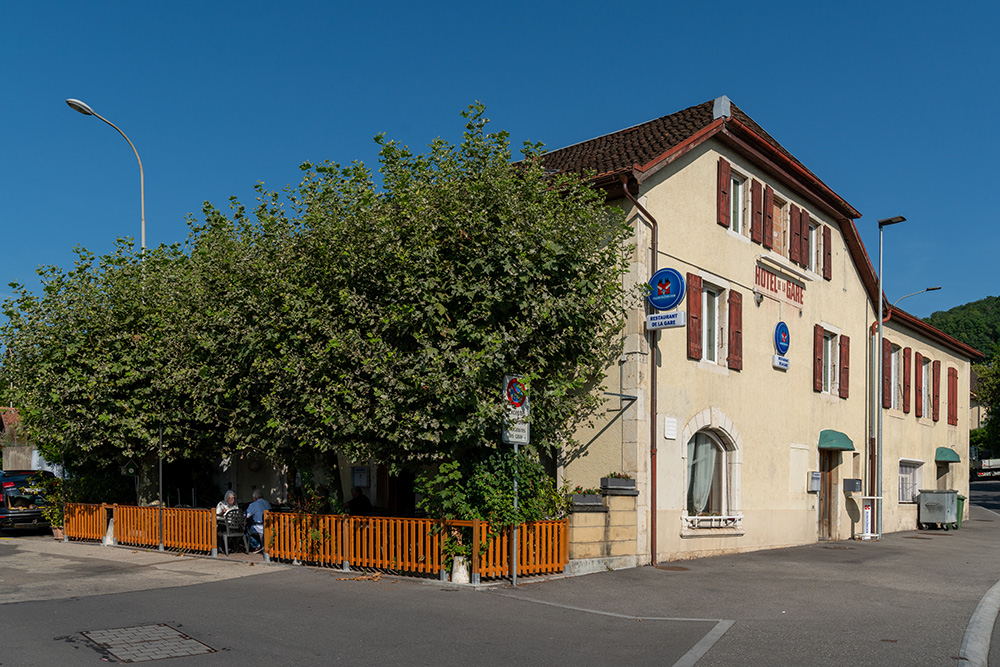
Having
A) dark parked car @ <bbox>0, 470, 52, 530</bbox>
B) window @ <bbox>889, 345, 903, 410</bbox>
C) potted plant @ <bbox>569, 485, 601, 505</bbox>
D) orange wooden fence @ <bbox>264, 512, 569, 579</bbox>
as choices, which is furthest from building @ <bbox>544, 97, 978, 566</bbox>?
dark parked car @ <bbox>0, 470, 52, 530</bbox>

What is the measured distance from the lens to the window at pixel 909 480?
1120 inches

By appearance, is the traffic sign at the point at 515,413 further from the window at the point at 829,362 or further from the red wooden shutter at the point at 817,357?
the window at the point at 829,362

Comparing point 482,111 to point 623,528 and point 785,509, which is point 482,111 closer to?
point 623,528

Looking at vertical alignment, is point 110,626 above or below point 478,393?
below

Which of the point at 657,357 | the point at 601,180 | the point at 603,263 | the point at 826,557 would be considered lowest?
the point at 826,557

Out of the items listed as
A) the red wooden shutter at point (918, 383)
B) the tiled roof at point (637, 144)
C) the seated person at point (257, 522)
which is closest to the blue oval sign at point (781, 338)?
the tiled roof at point (637, 144)

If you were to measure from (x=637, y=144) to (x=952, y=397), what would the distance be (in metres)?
20.5

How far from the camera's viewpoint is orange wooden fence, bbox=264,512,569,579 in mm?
12656

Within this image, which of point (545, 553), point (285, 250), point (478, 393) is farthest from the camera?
point (285, 250)

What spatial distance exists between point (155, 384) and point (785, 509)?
537 inches

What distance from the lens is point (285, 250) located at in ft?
47.9

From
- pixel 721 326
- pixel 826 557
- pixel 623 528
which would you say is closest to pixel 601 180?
pixel 721 326

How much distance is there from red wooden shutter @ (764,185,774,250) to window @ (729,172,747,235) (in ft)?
2.97

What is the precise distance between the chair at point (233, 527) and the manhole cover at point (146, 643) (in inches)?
276
